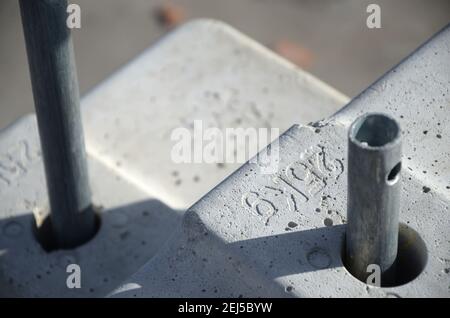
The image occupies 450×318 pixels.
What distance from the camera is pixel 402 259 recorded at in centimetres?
258

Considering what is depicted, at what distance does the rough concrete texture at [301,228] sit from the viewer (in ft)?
8.00

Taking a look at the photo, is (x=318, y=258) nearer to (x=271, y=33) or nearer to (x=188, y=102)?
(x=188, y=102)

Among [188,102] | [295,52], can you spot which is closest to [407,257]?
[188,102]

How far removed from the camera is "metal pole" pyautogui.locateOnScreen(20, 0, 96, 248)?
8.85 ft

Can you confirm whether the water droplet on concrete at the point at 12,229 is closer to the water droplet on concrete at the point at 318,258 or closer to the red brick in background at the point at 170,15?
the water droplet on concrete at the point at 318,258

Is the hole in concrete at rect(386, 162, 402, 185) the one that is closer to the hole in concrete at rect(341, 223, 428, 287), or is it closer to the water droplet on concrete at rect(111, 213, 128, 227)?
the hole in concrete at rect(341, 223, 428, 287)

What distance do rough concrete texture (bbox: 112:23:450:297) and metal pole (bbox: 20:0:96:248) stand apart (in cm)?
50

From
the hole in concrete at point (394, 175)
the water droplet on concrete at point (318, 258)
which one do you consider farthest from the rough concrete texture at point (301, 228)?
the hole in concrete at point (394, 175)

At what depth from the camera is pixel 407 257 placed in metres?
2.57

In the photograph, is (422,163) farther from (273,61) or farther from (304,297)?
(273,61)

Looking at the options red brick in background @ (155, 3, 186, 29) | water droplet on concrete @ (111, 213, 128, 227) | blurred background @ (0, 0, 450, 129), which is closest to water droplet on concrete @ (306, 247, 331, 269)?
water droplet on concrete @ (111, 213, 128, 227)

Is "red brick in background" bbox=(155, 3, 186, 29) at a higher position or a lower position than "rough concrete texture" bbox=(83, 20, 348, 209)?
lower

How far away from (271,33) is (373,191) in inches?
114
